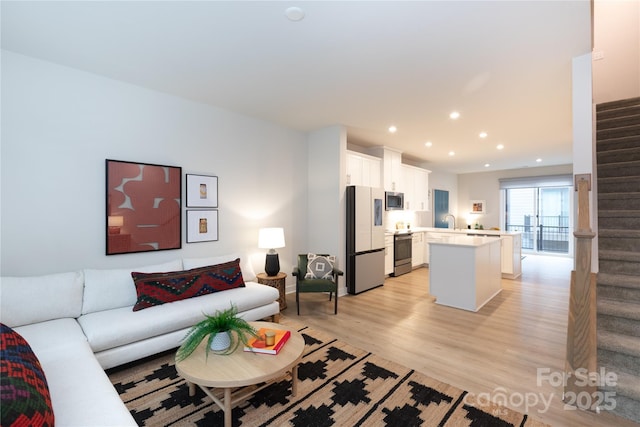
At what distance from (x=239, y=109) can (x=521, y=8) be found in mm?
3164

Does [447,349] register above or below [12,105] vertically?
below

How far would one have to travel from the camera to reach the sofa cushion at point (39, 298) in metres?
2.24

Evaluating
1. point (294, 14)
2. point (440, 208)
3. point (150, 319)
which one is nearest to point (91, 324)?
point (150, 319)

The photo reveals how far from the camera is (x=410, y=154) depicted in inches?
269

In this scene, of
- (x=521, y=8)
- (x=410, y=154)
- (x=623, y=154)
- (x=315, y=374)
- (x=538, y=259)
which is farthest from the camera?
(x=538, y=259)

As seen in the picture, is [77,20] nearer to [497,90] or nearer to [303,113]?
[303,113]

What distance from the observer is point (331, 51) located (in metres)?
2.49

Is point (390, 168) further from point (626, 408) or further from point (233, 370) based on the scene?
point (233, 370)

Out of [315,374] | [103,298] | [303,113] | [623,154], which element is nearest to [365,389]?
[315,374]

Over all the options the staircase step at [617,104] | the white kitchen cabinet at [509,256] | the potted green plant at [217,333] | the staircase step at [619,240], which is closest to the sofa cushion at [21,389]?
the potted green plant at [217,333]

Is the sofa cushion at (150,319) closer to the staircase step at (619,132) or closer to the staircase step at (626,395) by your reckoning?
the staircase step at (626,395)

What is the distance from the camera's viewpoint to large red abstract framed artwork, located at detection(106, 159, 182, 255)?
9.92 ft

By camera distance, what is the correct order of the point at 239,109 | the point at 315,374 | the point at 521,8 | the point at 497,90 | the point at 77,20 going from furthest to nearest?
the point at 239,109
the point at 497,90
the point at 315,374
the point at 77,20
the point at 521,8

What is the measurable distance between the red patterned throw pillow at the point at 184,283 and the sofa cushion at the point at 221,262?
141 millimetres
